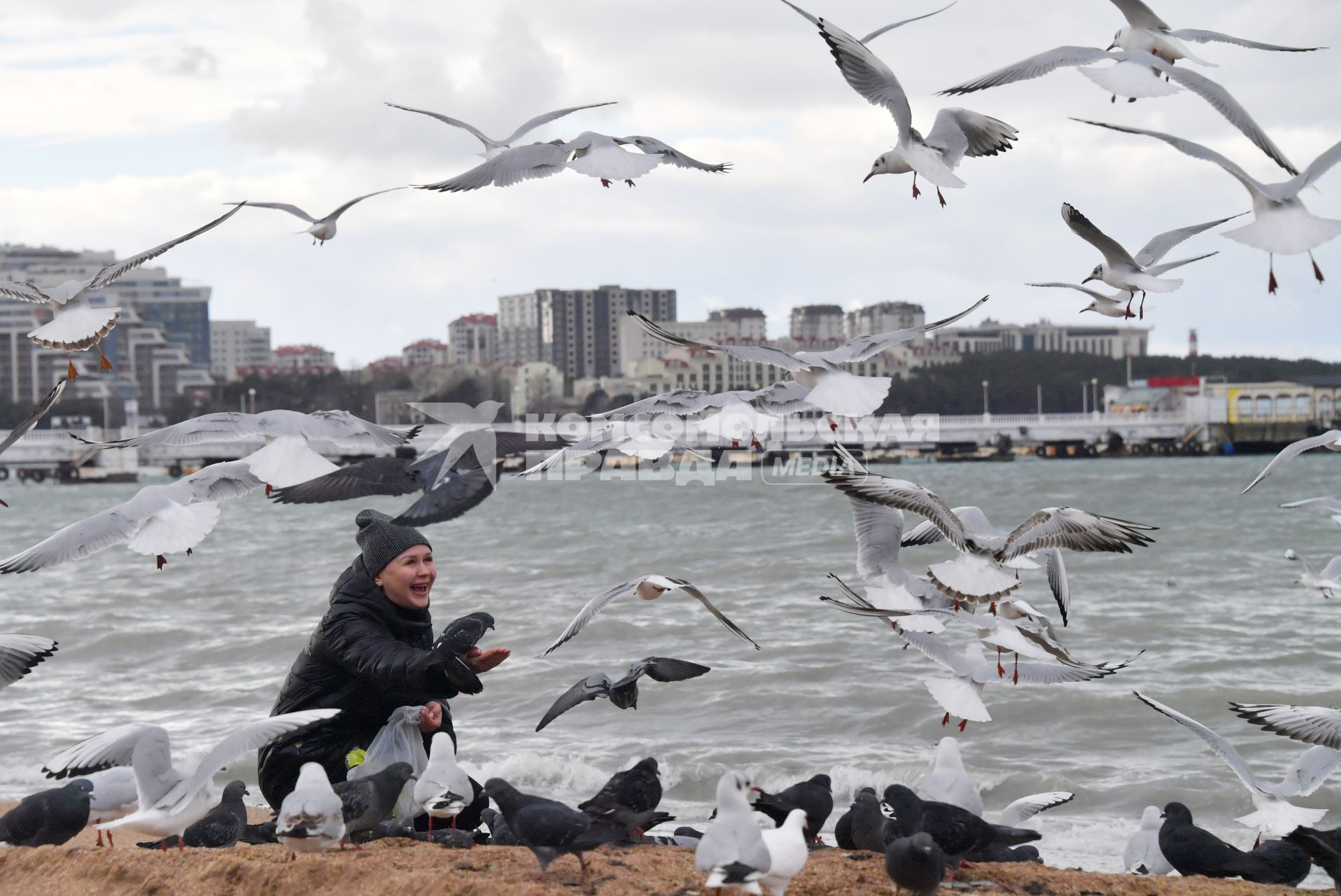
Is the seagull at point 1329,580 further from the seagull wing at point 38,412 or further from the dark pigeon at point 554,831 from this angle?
the seagull wing at point 38,412

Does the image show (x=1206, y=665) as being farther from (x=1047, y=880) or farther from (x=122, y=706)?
(x=122, y=706)

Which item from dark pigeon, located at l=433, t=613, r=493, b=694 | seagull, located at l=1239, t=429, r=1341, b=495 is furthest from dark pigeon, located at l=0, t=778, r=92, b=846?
seagull, located at l=1239, t=429, r=1341, b=495

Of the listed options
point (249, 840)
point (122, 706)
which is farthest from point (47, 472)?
point (249, 840)

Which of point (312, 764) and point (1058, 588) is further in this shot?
point (1058, 588)

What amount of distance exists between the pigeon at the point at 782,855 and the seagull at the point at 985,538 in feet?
3.89

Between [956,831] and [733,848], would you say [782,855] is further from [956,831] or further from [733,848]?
[956,831]

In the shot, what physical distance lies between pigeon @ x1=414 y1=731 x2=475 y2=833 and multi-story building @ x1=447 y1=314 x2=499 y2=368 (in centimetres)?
10494

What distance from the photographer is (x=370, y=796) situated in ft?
12.4

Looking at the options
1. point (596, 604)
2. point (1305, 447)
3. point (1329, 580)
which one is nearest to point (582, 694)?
point (596, 604)

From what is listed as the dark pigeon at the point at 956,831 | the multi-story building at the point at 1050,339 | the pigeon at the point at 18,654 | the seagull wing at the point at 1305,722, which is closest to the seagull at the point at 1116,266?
the seagull wing at the point at 1305,722

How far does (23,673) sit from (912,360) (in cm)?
8408

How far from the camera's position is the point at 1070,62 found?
5027mm

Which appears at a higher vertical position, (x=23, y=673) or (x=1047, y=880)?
(x=23, y=673)

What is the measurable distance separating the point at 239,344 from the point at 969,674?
154 meters
